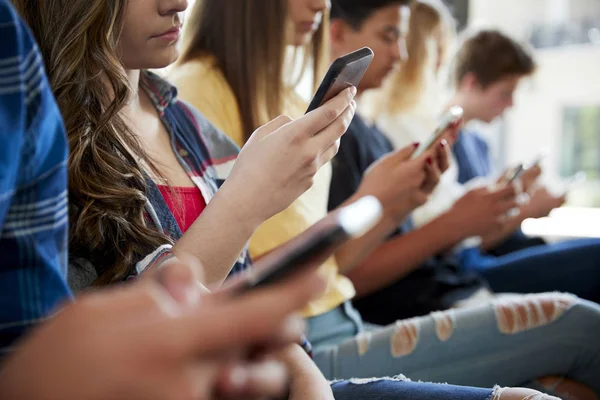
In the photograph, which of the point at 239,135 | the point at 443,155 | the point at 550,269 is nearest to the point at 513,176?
the point at 550,269

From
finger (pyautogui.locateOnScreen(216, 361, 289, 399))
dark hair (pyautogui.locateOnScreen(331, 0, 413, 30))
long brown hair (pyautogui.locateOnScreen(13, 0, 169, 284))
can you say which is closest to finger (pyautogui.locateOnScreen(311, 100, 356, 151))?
long brown hair (pyautogui.locateOnScreen(13, 0, 169, 284))

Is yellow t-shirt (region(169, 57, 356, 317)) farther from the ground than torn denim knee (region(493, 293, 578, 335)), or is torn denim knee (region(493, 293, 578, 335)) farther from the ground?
yellow t-shirt (region(169, 57, 356, 317))

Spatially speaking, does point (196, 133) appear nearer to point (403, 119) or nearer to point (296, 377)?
point (296, 377)

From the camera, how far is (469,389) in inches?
31.1

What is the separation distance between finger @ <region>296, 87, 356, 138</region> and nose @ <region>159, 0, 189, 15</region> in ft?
0.66

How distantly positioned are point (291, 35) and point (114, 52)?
508 mm

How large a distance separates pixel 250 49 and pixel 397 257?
0.52m

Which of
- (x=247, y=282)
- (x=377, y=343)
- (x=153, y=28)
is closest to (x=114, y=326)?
(x=247, y=282)

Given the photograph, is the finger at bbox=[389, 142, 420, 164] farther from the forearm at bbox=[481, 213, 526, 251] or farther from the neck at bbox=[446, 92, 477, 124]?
the neck at bbox=[446, 92, 477, 124]

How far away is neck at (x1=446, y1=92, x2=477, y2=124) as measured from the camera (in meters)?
2.15

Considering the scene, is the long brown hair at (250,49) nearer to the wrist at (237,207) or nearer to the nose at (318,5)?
the nose at (318,5)

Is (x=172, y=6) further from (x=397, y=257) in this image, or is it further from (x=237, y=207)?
(x=397, y=257)

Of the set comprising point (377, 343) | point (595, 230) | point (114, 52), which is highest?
point (114, 52)

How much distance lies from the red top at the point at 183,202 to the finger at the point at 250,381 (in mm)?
474
